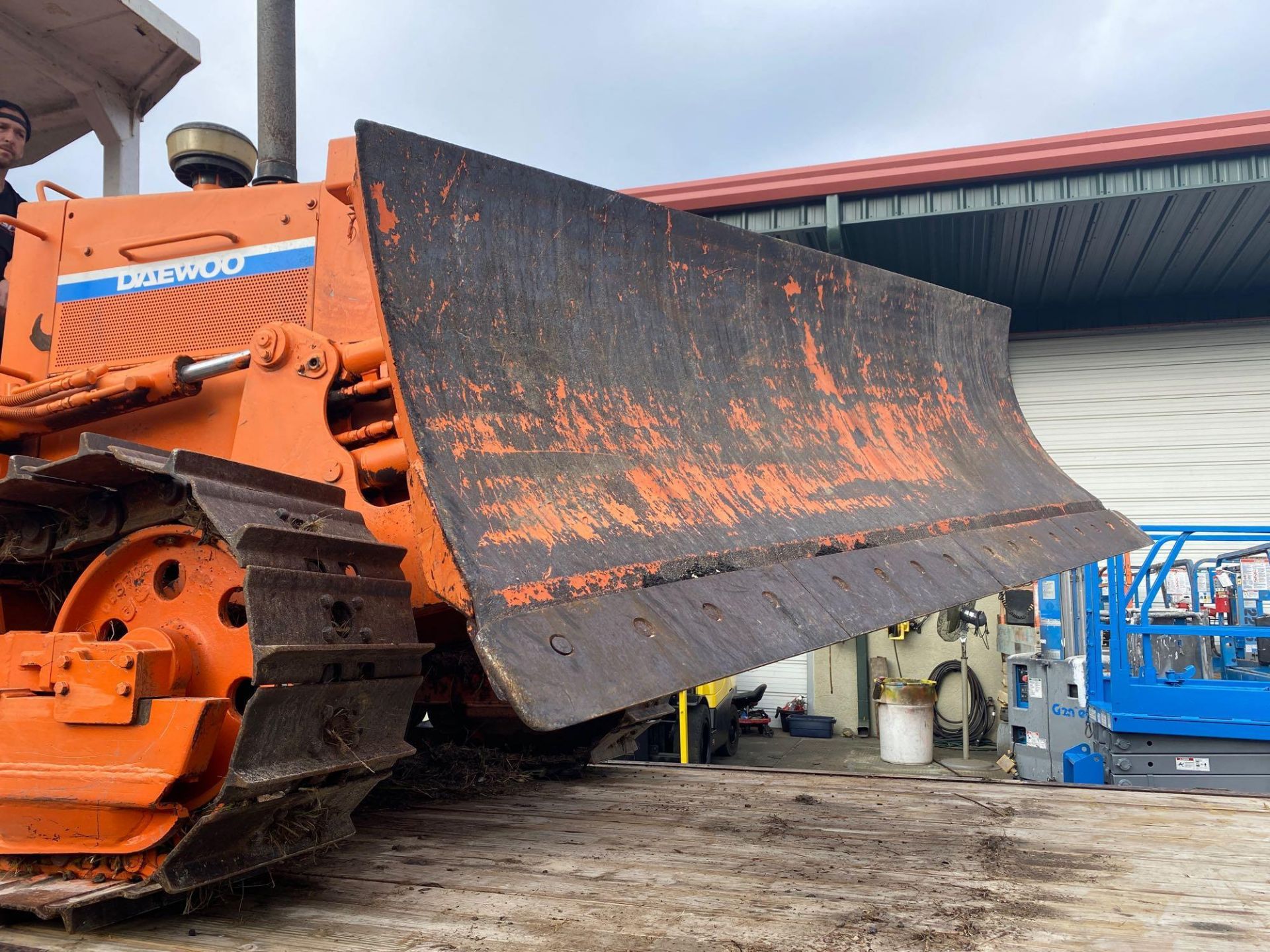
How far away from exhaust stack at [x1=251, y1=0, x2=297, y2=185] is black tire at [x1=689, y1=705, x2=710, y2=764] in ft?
18.2

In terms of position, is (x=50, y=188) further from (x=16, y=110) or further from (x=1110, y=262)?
(x=1110, y=262)

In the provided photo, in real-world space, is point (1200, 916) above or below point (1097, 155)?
below

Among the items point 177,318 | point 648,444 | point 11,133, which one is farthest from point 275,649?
point 11,133

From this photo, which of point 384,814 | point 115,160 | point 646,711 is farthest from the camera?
point 115,160

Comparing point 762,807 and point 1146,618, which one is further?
point 1146,618

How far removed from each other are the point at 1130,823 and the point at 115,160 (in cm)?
522

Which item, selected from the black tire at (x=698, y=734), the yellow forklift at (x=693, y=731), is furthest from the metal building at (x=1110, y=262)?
the black tire at (x=698, y=734)

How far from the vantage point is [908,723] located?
8.74 m

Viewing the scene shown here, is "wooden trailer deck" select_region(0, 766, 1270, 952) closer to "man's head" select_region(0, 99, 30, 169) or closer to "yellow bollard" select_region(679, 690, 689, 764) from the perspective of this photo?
"man's head" select_region(0, 99, 30, 169)

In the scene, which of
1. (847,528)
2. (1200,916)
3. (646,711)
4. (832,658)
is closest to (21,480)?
(847,528)

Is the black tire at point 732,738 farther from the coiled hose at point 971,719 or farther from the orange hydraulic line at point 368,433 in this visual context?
the orange hydraulic line at point 368,433

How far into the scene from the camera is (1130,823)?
10.5 ft

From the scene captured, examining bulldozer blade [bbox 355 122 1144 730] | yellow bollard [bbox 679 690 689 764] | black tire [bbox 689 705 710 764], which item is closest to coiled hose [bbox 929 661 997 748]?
black tire [bbox 689 705 710 764]

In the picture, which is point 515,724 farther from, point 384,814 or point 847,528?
point 847,528
